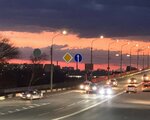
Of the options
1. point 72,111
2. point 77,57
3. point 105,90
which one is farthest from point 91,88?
point 72,111

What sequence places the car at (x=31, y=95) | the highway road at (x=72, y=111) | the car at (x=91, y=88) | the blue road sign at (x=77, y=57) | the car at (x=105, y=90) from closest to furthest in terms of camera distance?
the highway road at (x=72, y=111), the car at (x=31, y=95), the car at (x=91, y=88), the car at (x=105, y=90), the blue road sign at (x=77, y=57)

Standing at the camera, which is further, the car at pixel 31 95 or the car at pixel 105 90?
the car at pixel 105 90

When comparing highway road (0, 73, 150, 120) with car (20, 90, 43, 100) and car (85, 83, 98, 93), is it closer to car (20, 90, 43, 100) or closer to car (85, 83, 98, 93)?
car (20, 90, 43, 100)

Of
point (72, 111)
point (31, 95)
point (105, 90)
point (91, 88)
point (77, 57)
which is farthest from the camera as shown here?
point (77, 57)

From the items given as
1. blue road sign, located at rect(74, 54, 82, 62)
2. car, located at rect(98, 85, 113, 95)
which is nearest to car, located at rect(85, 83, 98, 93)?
car, located at rect(98, 85, 113, 95)

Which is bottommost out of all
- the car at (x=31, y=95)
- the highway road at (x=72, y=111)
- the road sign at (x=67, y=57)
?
the highway road at (x=72, y=111)

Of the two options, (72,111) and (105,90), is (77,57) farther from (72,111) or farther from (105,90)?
(72,111)

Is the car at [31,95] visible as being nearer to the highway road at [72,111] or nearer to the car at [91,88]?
the highway road at [72,111]

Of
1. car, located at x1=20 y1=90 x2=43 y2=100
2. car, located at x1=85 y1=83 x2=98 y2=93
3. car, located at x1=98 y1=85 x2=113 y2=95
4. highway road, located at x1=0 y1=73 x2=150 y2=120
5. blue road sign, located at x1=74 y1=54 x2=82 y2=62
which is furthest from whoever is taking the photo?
blue road sign, located at x1=74 y1=54 x2=82 y2=62

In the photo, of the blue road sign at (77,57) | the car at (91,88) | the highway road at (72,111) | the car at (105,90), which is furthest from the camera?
the blue road sign at (77,57)

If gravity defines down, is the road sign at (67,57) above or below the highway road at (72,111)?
above

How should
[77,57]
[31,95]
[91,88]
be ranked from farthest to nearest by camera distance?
[77,57] < [91,88] < [31,95]

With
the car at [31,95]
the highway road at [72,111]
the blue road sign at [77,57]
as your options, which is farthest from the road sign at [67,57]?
the highway road at [72,111]

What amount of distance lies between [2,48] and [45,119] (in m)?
92.7
